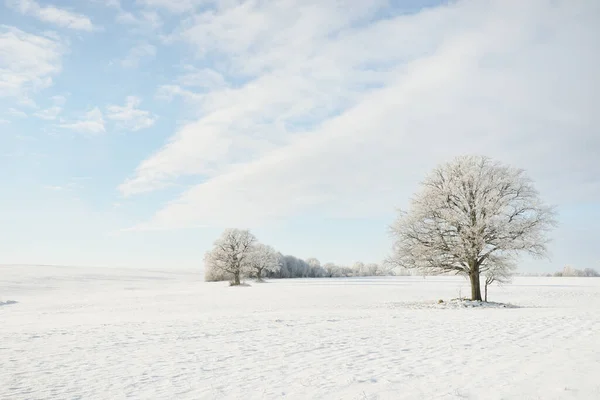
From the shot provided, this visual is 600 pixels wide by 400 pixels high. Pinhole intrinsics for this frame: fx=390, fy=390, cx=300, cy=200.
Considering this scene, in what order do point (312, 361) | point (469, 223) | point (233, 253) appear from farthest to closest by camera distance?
1. point (233, 253)
2. point (469, 223)
3. point (312, 361)

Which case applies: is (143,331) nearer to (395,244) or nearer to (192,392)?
(192,392)

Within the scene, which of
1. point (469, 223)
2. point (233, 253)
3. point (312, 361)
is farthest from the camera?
point (233, 253)

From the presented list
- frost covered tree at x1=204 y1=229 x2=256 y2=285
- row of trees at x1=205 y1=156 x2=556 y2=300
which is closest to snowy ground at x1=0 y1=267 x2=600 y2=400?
row of trees at x1=205 y1=156 x2=556 y2=300

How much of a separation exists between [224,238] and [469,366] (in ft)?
225

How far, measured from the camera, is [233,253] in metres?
72.9

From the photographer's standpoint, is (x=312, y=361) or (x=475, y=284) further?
(x=475, y=284)

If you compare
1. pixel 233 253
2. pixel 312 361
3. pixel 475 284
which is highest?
pixel 233 253

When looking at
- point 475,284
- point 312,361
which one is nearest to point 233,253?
point 475,284

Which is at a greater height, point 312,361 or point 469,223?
point 469,223

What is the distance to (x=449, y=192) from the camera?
28.9 meters

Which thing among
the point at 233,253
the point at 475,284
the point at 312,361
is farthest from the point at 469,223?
the point at 233,253

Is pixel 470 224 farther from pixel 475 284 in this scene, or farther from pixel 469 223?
pixel 475 284

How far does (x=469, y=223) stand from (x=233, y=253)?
51.8m

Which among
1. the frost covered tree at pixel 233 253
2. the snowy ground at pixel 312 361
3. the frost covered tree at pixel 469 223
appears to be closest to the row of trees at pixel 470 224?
the frost covered tree at pixel 469 223
